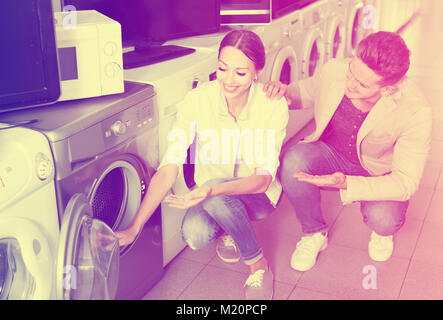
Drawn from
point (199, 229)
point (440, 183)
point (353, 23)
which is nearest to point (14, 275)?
point (199, 229)

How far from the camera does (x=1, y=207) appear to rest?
115 centimetres

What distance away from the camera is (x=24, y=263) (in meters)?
1.23

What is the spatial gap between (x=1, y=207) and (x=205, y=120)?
82 centimetres

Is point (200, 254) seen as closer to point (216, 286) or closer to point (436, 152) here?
point (216, 286)

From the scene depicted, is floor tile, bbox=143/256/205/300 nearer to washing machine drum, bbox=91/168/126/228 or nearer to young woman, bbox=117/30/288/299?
young woman, bbox=117/30/288/299

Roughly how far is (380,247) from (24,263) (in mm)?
1390

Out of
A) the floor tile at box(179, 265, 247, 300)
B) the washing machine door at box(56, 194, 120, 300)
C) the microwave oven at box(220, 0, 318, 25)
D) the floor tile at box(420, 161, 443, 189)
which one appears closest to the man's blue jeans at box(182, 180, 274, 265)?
the floor tile at box(179, 265, 247, 300)

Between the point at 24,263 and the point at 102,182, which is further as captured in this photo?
the point at 102,182

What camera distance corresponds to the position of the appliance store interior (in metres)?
1.24

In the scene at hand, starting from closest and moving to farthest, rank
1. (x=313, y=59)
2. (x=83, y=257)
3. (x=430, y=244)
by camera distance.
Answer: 1. (x=83, y=257)
2. (x=430, y=244)
3. (x=313, y=59)

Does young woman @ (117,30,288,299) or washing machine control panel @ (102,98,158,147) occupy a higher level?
washing machine control panel @ (102,98,158,147)

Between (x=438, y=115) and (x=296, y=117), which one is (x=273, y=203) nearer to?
(x=296, y=117)

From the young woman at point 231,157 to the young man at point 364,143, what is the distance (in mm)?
126
